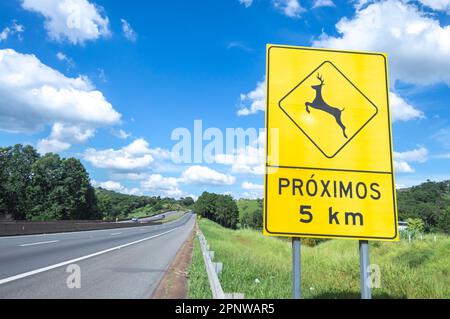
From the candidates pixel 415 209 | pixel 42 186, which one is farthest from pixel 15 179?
pixel 415 209

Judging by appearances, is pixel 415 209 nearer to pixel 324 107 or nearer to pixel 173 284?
pixel 173 284

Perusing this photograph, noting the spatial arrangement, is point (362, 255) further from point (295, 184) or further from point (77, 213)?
point (77, 213)

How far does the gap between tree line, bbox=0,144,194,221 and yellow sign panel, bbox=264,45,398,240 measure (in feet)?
255

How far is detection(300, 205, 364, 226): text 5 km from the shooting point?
8.84ft

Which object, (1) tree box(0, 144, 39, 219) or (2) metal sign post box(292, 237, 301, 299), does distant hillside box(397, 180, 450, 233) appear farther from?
(2) metal sign post box(292, 237, 301, 299)

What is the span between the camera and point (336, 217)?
8.89 ft

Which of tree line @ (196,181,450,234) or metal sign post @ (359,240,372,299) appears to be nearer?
metal sign post @ (359,240,372,299)

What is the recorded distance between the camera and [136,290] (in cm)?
695

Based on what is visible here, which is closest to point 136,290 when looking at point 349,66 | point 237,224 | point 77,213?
point 349,66

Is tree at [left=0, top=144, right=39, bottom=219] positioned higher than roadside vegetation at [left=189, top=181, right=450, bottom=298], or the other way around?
tree at [left=0, top=144, right=39, bottom=219]

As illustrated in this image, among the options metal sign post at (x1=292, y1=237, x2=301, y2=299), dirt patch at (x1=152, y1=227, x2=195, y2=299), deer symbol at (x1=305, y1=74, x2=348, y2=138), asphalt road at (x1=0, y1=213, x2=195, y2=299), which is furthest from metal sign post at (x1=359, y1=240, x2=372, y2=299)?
asphalt road at (x1=0, y1=213, x2=195, y2=299)

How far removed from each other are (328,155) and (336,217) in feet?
1.66

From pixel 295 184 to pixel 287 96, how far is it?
740 mm

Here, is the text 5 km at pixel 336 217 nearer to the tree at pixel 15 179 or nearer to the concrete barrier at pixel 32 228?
the concrete barrier at pixel 32 228
